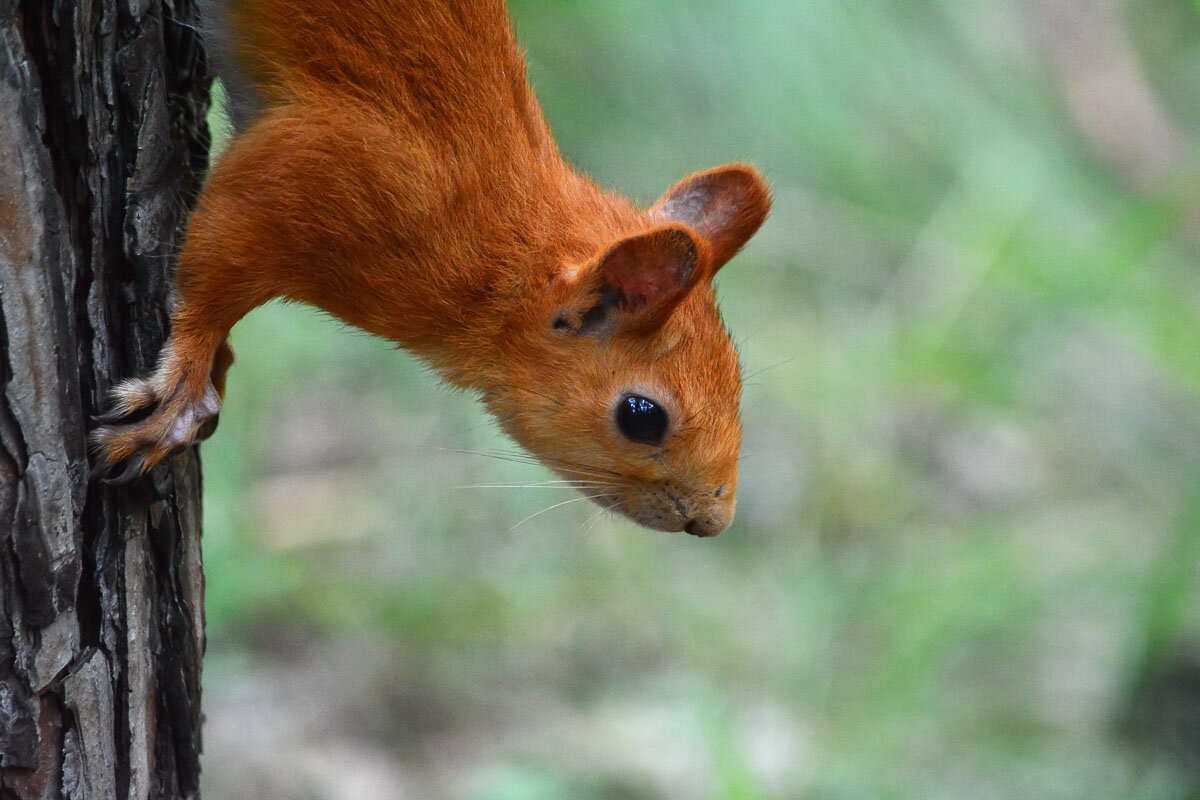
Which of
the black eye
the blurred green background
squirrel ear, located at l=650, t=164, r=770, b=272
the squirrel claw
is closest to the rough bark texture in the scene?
the squirrel claw

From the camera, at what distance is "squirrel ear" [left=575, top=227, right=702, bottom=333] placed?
1.42 metres

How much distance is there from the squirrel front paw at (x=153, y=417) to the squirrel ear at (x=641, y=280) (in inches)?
19.7

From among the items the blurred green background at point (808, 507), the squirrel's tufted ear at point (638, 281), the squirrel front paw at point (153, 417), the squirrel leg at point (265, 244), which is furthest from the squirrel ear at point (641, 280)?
the blurred green background at point (808, 507)

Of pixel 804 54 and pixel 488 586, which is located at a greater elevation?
pixel 804 54

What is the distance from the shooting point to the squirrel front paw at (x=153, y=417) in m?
1.27

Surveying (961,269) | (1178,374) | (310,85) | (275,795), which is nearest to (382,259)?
(310,85)

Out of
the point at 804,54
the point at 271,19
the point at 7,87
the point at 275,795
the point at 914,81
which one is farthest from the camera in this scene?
the point at 914,81

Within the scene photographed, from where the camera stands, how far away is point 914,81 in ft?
14.0

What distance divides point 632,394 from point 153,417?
24.4 inches

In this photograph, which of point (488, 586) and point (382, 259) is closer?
point (382, 259)

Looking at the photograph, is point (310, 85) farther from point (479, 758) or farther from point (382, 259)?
point (479, 758)

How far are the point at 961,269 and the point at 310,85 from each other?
2715 mm

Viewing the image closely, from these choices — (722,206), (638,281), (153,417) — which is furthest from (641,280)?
(153,417)

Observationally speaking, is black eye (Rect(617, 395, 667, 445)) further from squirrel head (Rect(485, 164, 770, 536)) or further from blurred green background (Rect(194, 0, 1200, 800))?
blurred green background (Rect(194, 0, 1200, 800))
